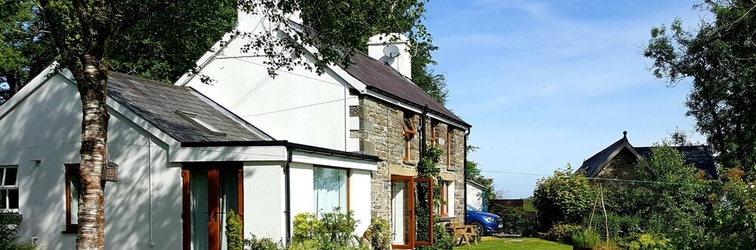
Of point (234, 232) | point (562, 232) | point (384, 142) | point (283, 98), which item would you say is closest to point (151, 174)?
point (234, 232)

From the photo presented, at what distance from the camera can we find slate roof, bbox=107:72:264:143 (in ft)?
49.6

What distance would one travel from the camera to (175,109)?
Result: 55.5 feet

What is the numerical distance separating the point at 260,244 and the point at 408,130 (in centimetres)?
824

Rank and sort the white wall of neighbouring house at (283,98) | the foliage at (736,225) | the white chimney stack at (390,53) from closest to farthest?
the foliage at (736,225) → the white wall of neighbouring house at (283,98) → the white chimney stack at (390,53)

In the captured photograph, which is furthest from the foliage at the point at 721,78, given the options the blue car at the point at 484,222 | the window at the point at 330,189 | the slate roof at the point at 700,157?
the window at the point at 330,189

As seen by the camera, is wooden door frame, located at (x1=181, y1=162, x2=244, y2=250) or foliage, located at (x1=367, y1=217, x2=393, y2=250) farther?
foliage, located at (x1=367, y1=217, x2=393, y2=250)

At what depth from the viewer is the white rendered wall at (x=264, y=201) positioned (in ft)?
45.6

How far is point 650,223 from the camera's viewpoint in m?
24.4

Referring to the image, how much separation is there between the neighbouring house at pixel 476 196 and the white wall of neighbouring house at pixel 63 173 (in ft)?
78.7

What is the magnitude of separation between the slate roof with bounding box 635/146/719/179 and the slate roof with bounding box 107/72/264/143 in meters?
18.2

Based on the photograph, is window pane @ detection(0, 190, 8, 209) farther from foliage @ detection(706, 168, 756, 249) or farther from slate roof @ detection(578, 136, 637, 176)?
slate roof @ detection(578, 136, 637, 176)

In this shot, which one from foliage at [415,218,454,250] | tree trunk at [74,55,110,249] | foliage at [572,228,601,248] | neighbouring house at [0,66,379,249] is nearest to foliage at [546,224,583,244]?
foliage at [415,218,454,250]

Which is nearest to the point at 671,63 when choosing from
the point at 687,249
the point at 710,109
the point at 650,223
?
the point at 710,109

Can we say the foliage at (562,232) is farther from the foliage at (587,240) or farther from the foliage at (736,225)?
the foliage at (736,225)
